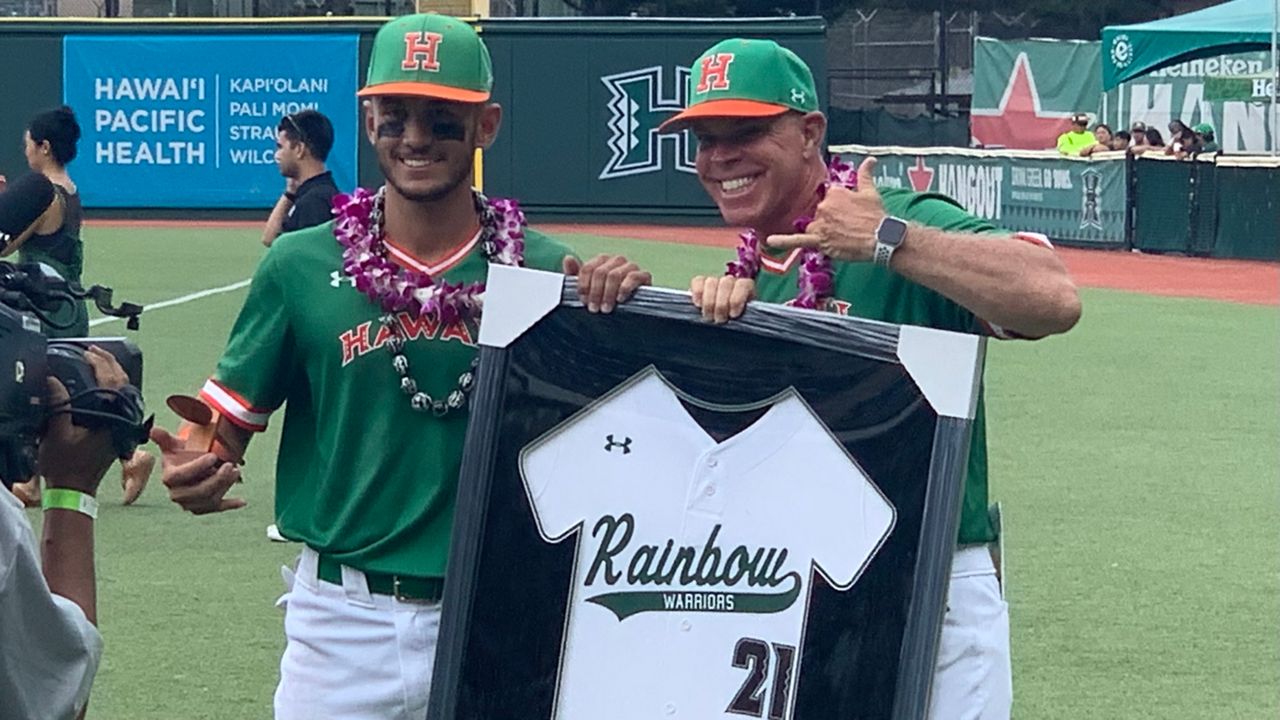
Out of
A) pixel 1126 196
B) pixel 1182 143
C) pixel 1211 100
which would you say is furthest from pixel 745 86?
pixel 1211 100

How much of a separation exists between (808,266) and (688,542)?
58cm

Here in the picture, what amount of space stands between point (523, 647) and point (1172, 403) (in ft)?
34.5

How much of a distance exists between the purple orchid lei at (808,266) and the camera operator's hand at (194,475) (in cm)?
110

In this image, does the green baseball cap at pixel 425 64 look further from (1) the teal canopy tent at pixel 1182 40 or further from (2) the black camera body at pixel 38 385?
(1) the teal canopy tent at pixel 1182 40

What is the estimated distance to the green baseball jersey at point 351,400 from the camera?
4.23 m

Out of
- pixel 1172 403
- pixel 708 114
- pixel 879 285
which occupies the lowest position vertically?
pixel 1172 403

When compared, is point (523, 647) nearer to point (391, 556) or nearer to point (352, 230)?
point (391, 556)

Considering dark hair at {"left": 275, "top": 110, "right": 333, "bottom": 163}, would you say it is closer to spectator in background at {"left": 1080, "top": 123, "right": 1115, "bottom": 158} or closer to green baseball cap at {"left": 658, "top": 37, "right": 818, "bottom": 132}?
green baseball cap at {"left": 658, "top": 37, "right": 818, "bottom": 132}

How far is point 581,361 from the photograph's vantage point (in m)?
4.01

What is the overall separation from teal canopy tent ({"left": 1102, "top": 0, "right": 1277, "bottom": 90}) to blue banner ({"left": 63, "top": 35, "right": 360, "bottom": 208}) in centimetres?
1127

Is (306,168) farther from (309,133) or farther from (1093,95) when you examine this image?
(1093,95)

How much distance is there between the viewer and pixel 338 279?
4305 mm

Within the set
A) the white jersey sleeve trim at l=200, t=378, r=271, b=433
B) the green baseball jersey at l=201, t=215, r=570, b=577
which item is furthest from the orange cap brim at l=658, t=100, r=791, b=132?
the white jersey sleeve trim at l=200, t=378, r=271, b=433

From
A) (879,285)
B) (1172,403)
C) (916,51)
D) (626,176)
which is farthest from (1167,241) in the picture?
(879,285)
